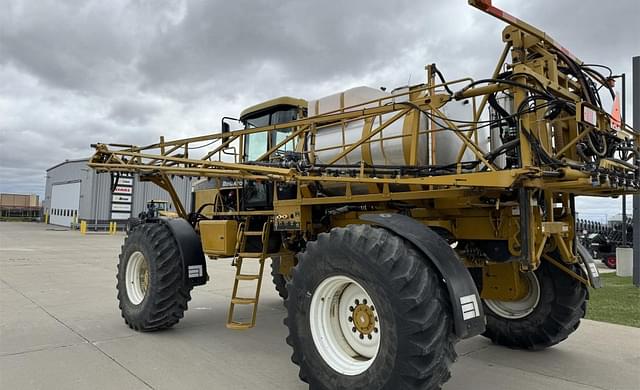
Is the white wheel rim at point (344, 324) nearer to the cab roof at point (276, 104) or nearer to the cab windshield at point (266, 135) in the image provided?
the cab windshield at point (266, 135)

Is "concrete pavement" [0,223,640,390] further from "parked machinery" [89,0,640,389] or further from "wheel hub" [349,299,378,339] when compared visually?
"wheel hub" [349,299,378,339]

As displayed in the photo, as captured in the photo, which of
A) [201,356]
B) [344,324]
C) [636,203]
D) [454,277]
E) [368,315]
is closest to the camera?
[454,277]

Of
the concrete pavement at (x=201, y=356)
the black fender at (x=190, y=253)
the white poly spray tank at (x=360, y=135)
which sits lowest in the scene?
the concrete pavement at (x=201, y=356)

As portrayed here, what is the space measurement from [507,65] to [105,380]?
440 centimetres

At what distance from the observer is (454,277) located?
10.8 ft

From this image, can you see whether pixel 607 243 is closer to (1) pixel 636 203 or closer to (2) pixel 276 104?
(1) pixel 636 203

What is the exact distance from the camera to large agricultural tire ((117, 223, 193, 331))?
18.7 feet

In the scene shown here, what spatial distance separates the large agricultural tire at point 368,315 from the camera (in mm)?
3113

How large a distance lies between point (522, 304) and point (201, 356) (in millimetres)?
3591

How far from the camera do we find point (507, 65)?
12.5 ft

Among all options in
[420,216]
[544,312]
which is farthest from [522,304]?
[420,216]

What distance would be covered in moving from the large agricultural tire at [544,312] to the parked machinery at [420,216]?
1 cm

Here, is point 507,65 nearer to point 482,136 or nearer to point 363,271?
point 482,136

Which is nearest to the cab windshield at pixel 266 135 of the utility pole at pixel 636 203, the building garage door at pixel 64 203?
the utility pole at pixel 636 203
